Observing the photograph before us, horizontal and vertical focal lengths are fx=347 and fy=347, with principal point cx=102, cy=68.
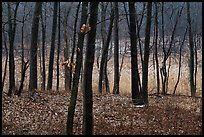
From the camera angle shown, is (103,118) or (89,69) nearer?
(89,69)

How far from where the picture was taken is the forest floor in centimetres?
1002

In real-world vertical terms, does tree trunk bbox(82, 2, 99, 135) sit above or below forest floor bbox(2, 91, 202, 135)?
above

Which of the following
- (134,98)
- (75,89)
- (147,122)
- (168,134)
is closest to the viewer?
(75,89)

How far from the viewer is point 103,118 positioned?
1130cm

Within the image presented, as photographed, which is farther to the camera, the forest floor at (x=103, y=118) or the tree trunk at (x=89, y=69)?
the forest floor at (x=103, y=118)

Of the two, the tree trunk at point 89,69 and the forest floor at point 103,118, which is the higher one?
the tree trunk at point 89,69

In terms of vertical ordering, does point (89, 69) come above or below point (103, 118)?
above

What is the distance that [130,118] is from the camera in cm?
1150

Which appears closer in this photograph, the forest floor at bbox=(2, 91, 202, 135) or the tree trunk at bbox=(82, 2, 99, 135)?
the tree trunk at bbox=(82, 2, 99, 135)

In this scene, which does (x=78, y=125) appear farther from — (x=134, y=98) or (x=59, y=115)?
(x=134, y=98)

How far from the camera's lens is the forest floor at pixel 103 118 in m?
10.0

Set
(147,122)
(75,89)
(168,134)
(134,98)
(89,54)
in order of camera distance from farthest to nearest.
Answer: (134,98) → (147,122) → (168,134) → (75,89) → (89,54)

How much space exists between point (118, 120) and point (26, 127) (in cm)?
295

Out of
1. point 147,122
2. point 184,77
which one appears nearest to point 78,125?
point 147,122
